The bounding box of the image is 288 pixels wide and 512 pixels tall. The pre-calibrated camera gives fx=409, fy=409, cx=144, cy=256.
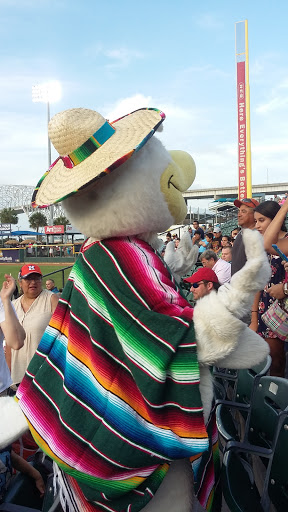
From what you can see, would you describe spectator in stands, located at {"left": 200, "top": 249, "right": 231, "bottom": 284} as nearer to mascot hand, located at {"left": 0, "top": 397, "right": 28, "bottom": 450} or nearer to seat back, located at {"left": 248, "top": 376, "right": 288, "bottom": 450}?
seat back, located at {"left": 248, "top": 376, "right": 288, "bottom": 450}

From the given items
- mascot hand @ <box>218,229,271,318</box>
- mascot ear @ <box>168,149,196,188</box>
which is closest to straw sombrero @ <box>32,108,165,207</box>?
mascot ear @ <box>168,149,196,188</box>

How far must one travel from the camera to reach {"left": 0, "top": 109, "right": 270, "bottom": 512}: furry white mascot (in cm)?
113

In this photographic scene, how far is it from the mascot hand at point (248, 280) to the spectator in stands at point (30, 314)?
2.42 m

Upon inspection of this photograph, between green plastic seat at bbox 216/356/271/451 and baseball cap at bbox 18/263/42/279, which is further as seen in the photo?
baseball cap at bbox 18/263/42/279

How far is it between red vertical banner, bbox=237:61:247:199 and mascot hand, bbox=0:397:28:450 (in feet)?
70.3

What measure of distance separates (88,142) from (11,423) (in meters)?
1.00

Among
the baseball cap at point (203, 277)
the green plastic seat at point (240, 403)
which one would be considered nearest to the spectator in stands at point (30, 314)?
the baseball cap at point (203, 277)

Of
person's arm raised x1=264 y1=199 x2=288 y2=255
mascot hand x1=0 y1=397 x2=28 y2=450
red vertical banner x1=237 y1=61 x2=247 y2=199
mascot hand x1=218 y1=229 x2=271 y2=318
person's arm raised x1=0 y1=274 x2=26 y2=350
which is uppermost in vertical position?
red vertical banner x1=237 y1=61 x2=247 y2=199

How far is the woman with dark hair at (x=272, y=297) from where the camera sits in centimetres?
299

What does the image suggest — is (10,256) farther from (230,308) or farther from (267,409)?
(230,308)

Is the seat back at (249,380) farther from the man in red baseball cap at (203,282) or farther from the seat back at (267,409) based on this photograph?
the man in red baseball cap at (203,282)

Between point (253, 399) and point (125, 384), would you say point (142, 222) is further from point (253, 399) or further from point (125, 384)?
point (253, 399)

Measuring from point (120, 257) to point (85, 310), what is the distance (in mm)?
199

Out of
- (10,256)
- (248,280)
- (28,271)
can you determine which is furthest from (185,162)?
(10,256)
